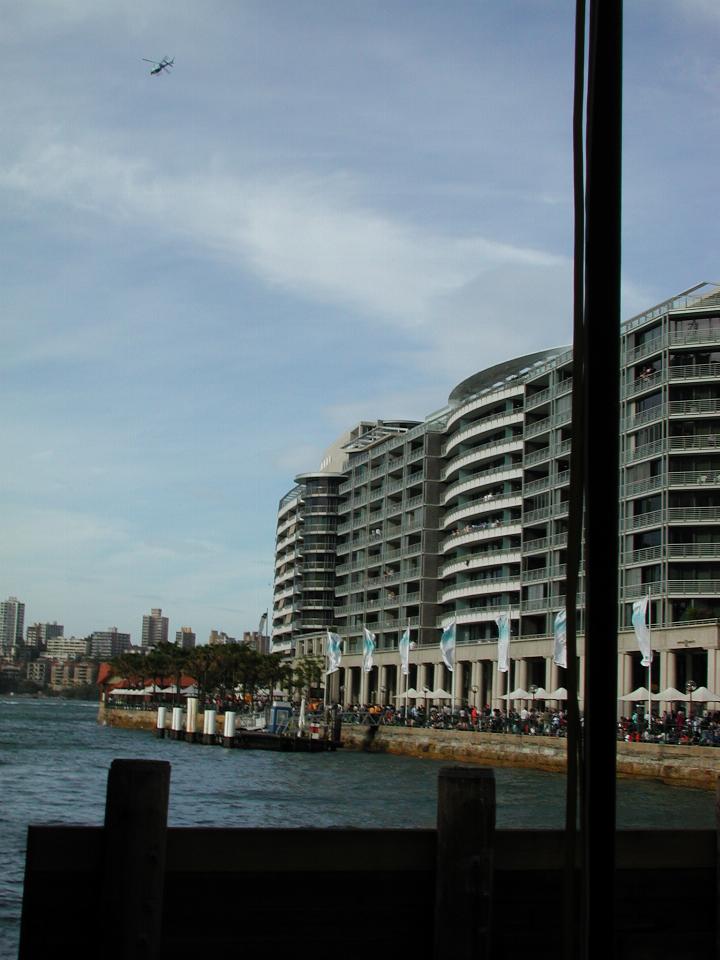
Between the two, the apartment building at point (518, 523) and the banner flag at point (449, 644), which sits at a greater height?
the apartment building at point (518, 523)

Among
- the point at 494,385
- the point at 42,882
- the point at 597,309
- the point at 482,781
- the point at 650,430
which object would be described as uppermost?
the point at 494,385

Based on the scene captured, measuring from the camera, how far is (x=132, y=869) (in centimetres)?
653

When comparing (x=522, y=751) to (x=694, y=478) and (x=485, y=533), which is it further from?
(x=485, y=533)

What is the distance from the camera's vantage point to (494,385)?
345ft

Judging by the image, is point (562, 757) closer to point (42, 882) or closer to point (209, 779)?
point (209, 779)

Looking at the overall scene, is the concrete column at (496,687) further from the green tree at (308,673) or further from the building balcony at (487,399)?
A: the green tree at (308,673)

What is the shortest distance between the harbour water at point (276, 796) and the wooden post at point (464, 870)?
10262mm

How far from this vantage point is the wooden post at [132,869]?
6.52m

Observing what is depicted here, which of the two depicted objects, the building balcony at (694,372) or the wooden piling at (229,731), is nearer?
the building balcony at (694,372)

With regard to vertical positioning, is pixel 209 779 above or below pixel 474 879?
below

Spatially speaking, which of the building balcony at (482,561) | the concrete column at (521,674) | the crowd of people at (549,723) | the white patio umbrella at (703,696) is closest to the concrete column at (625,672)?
the crowd of people at (549,723)

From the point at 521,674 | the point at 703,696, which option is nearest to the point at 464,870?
the point at 703,696

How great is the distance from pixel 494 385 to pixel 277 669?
46.9 meters

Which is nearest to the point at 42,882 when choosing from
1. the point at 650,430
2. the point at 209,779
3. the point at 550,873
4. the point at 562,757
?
the point at 550,873
